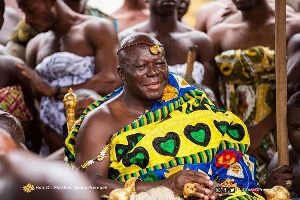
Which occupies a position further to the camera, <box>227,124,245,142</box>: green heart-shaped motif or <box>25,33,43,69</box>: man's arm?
<box>25,33,43,69</box>: man's arm

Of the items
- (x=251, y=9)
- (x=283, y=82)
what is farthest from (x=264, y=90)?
(x=283, y=82)

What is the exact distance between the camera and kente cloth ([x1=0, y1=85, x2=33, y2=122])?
516 cm

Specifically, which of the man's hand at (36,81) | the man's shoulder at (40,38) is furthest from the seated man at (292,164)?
the man's shoulder at (40,38)

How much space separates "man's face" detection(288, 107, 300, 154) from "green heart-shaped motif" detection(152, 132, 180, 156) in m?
0.68

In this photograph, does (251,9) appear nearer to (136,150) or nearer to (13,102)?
(13,102)

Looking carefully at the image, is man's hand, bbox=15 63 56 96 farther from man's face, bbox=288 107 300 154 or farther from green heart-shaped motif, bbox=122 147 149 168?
man's face, bbox=288 107 300 154

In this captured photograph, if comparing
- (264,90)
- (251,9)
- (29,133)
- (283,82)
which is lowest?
(29,133)

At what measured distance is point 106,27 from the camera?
5422 mm

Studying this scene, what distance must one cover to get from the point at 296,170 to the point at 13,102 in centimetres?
215

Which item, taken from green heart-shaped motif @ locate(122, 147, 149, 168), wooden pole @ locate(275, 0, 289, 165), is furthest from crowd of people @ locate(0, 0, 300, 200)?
wooden pole @ locate(275, 0, 289, 165)

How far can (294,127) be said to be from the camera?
4.01 meters

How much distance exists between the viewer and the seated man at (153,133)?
145 inches

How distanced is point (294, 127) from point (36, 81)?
2.07 metres

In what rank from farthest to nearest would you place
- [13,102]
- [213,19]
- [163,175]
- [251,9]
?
[213,19], [251,9], [13,102], [163,175]
